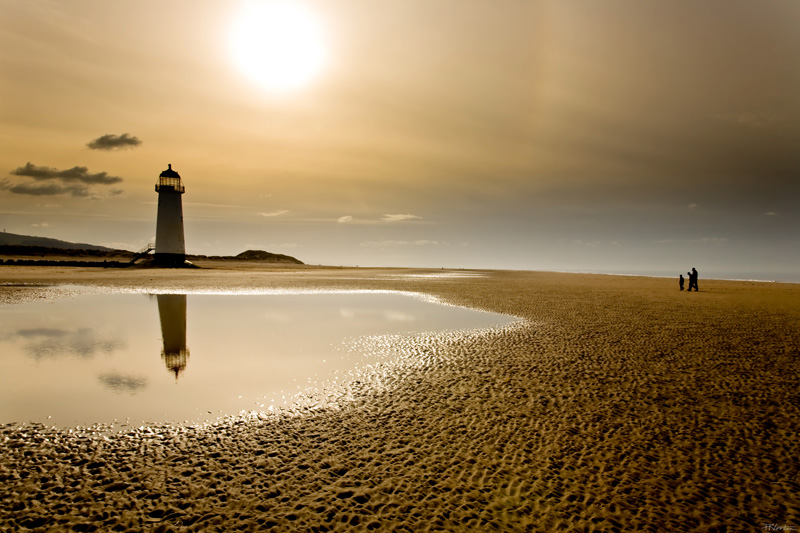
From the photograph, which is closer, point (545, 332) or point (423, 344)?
point (423, 344)

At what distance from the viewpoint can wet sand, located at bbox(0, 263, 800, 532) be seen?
5191mm

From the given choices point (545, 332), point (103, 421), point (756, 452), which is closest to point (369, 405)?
point (103, 421)

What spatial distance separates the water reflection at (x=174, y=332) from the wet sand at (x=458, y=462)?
15.3 ft

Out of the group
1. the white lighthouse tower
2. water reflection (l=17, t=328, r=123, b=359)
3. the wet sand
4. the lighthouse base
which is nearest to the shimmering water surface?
water reflection (l=17, t=328, r=123, b=359)

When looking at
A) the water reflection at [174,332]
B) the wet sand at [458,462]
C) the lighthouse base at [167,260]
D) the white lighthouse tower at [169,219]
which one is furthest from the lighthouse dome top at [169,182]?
the wet sand at [458,462]

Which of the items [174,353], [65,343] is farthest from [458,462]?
[65,343]

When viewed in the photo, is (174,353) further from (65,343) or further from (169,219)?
(169,219)

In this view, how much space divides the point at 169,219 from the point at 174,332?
52239 mm

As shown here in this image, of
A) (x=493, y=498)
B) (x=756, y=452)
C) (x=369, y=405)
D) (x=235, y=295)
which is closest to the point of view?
(x=493, y=498)

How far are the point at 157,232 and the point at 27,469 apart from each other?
208ft

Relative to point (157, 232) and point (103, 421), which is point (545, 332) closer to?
point (103, 421)

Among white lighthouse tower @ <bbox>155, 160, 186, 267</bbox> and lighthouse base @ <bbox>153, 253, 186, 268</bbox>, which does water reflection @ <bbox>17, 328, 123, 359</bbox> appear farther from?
lighthouse base @ <bbox>153, 253, 186, 268</bbox>

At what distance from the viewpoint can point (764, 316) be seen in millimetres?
22875

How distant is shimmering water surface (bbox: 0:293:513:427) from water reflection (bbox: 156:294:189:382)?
0.04 metres
